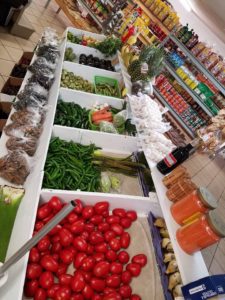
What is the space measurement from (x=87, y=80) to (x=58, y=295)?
9.02 ft

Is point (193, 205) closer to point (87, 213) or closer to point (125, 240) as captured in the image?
point (125, 240)

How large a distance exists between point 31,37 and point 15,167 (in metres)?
4.28

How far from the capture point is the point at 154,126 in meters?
2.84

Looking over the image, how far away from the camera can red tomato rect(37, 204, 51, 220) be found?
2023mm

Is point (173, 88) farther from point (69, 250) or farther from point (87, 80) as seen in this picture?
point (69, 250)

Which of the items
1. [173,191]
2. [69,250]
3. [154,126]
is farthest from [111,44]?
[69,250]

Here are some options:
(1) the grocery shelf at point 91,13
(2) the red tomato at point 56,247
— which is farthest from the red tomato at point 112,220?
(1) the grocery shelf at point 91,13

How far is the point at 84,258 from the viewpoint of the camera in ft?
6.30

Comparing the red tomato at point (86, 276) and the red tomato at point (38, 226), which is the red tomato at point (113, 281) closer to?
the red tomato at point (86, 276)

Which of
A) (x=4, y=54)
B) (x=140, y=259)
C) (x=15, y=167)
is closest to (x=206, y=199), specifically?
(x=140, y=259)

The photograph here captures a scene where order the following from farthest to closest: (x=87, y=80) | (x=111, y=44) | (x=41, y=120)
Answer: (x=111, y=44) → (x=87, y=80) → (x=41, y=120)

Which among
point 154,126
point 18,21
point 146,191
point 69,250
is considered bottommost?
point 18,21

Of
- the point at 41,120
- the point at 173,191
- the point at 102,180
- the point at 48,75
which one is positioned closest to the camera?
the point at 173,191

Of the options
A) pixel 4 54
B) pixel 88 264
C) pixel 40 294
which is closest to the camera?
pixel 40 294
